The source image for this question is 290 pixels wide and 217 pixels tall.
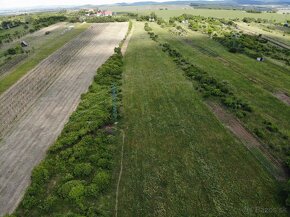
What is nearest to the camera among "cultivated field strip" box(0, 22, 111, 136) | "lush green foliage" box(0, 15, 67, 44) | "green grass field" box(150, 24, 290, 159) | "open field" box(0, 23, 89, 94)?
"green grass field" box(150, 24, 290, 159)

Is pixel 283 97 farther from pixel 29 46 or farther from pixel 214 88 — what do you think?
pixel 29 46

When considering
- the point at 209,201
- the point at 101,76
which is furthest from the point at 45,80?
the point at 209,201

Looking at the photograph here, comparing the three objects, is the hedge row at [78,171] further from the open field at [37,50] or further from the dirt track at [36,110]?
the open field at [37,50]

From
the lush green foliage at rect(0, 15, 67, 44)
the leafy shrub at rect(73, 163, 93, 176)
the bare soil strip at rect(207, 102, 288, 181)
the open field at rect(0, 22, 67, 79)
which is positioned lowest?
the lush green foliage at rect(0, 15, 67, 44)

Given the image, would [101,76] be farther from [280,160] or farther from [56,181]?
[280,160]

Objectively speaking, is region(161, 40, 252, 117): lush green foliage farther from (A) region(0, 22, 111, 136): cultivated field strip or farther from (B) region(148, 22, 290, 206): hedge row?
(A) region(0, 22, 111, 136): cultivated field strip

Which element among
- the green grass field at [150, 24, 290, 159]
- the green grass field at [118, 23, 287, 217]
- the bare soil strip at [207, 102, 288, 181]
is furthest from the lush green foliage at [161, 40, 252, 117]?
the green grass field at [118, 23, 287, 217]
